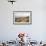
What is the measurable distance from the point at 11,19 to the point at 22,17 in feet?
1.51

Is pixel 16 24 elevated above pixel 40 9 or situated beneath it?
situated beneath

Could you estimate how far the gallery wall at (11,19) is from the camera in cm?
521

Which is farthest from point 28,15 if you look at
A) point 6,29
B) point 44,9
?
point 6,29

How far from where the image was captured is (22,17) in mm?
5254

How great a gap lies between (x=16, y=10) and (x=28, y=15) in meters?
0.53

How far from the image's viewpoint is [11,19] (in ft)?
17.2

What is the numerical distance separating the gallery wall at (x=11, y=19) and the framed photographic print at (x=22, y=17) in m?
0.12

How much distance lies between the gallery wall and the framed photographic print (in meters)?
0.12

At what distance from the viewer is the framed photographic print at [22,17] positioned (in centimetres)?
523

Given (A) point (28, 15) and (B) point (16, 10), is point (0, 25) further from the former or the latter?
(A) point (28, 15)

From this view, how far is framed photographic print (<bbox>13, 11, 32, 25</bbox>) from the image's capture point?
523cm

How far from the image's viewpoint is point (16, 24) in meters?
5.25

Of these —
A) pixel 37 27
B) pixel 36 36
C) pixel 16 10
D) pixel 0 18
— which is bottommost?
pixel 36 36

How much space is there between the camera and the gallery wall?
521 cm
